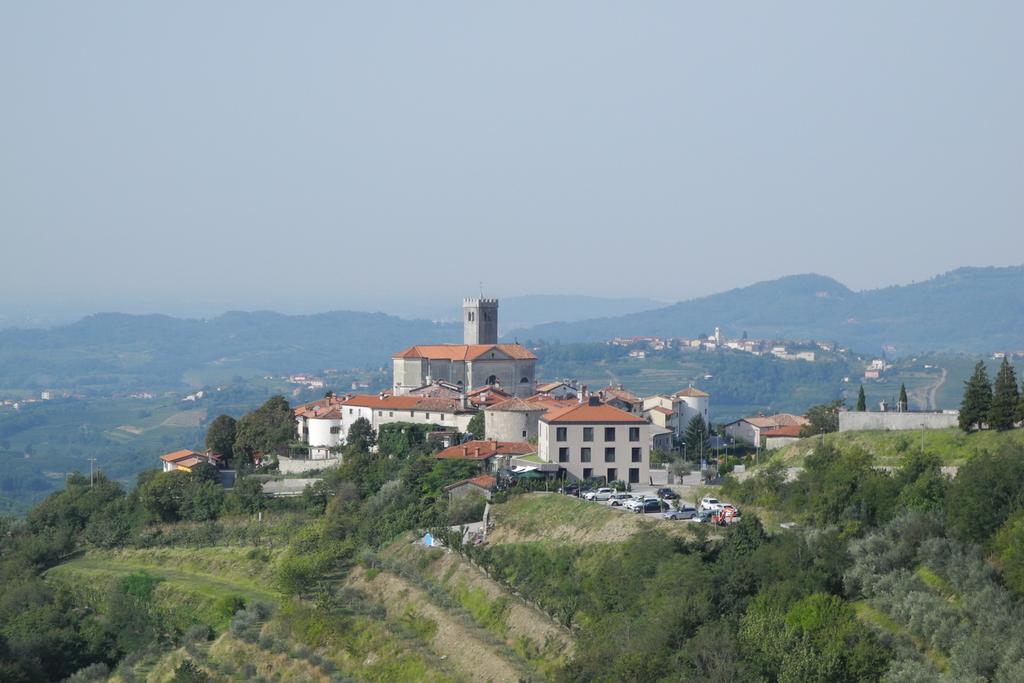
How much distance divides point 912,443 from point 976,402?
2.35 metres

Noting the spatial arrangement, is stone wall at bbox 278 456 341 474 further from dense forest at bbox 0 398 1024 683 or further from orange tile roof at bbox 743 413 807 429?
orange tile roof at bbox 743 413 807 429

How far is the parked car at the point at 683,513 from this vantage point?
4334 centimetres

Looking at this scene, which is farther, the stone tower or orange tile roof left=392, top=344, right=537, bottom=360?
the stone tower

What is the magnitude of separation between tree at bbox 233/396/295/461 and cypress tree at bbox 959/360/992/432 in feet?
118

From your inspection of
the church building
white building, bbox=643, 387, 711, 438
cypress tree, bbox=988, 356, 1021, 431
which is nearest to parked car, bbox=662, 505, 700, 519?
cypress tree, bbox=988, 356, 1021, 431

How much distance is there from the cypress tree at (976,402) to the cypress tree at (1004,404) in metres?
0.27

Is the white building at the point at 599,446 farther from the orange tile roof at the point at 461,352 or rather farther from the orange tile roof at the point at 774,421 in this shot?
the orange tile roof at the point at 461,352

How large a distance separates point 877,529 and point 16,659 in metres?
28.9

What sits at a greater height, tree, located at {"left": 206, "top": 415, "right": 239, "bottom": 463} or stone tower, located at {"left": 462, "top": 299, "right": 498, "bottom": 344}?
stone tower, located at {"left": 462, "top": 299, "right": 498, "bottom": 344}

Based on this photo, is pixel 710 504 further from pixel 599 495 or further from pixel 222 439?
pixel 222 439

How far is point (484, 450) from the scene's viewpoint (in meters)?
58.2

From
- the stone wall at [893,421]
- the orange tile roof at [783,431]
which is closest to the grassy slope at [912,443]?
the stone wall at [893,421]

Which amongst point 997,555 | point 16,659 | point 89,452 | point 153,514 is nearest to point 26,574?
point 153,514

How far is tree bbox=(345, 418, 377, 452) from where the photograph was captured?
2618 inches
